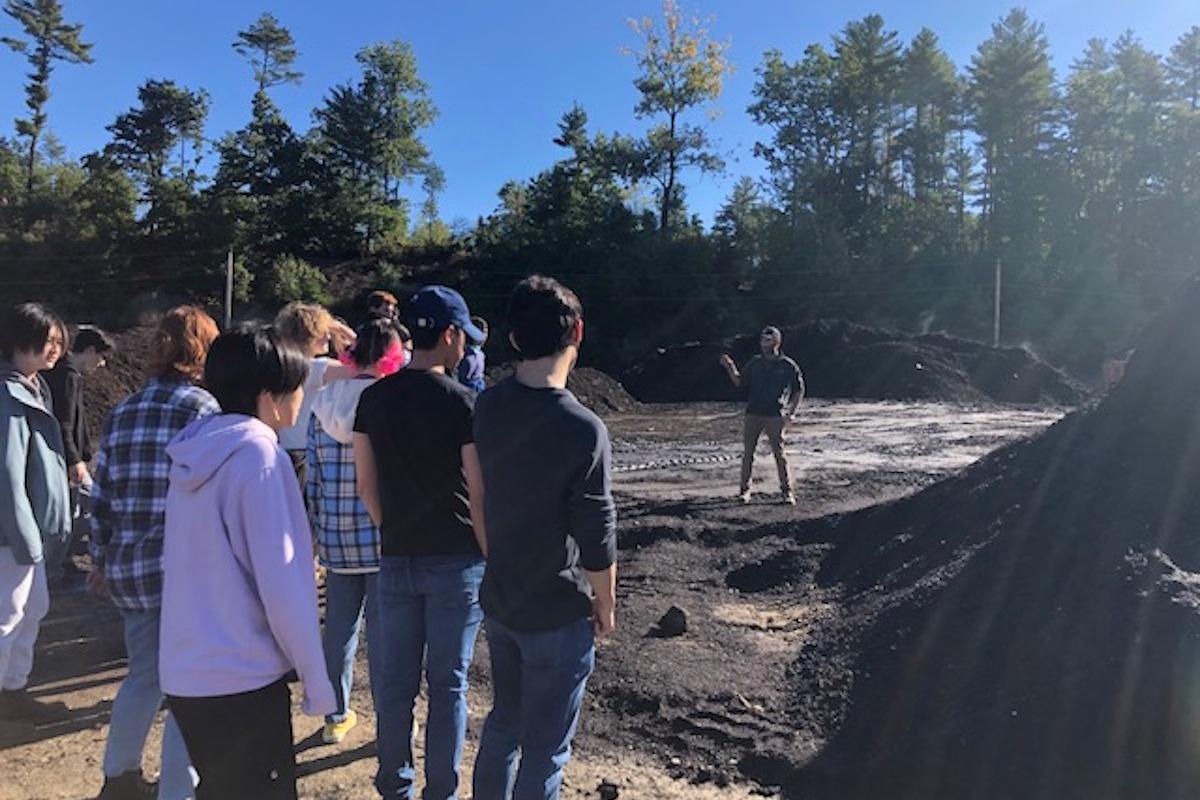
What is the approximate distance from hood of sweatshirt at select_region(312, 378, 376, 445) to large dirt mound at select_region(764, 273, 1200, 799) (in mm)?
2379

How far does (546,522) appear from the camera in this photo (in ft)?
7.90

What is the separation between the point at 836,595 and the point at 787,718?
2.19 metres

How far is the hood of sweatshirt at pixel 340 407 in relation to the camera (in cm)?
318

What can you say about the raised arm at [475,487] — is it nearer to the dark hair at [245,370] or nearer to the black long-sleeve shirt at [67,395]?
the dark hair at [245,370]

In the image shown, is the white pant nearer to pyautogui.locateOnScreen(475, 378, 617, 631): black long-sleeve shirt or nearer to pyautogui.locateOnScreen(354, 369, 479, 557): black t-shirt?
pyautogui.locateOnScreen(354, 369, 479, 557): black t-shirt

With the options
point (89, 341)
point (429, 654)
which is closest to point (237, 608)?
point (429, 654)

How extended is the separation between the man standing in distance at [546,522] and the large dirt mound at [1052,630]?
1.74 m

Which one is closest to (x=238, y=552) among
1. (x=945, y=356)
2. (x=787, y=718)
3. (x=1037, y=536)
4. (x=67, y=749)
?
(x=67, y=749)

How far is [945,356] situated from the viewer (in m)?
28.6

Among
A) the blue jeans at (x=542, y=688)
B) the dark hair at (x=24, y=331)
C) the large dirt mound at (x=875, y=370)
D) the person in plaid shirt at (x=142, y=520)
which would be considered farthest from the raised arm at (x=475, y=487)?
the large dirt mound at (x=875, y=370)

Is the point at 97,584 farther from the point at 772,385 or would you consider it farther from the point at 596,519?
the point at 772,385

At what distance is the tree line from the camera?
1467 inches

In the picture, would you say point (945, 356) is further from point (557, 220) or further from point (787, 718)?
point (787, 718)

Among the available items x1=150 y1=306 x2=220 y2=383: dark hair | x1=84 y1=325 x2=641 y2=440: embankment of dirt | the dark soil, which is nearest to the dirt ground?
the dark soil
